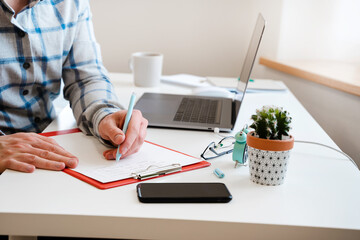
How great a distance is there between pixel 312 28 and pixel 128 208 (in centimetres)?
167

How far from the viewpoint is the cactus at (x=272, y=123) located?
713 mm

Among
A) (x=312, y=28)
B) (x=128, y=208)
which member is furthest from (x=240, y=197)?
(x=312, y=28)

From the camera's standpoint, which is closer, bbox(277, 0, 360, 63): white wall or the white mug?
the white mug

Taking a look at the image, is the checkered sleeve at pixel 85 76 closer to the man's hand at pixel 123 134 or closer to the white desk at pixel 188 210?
the man's hand at pixel 123 134

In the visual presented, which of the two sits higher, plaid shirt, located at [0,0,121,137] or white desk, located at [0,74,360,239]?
plaid shirt, located at [0,0,121,137]

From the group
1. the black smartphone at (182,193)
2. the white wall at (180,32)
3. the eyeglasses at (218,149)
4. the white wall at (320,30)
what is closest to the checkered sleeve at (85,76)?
the eyeglasses at (218,149)

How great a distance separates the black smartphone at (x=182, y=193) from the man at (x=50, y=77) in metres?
0.15

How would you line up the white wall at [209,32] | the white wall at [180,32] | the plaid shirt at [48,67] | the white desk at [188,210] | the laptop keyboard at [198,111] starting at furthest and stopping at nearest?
the white wall at [180,32] → the white wall at [209,32] → the laptop keyboard at [198,111] → the plaid shirt at [48,67] → the white desk at [188,210]

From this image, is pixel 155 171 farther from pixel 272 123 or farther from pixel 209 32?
pixel 209 32

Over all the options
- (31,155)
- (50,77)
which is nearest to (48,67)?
(50,77)

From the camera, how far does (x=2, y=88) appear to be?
1.03m

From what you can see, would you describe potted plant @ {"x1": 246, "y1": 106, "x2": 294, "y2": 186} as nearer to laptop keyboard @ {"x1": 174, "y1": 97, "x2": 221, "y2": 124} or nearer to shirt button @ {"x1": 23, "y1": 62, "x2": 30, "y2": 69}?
laptop keyboard @ {"x1": 174, "y1": 97, "x2": 221, "y2": 124}

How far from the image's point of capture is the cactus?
0.71 metres

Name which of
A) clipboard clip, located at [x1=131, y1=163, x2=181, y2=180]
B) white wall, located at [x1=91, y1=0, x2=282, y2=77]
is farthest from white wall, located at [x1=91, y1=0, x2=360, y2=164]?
clipboard clip, located at [x1=131, y1=163, x2=181, y2=180]
